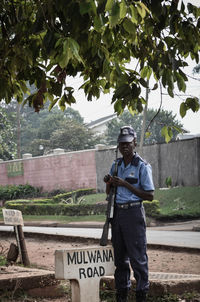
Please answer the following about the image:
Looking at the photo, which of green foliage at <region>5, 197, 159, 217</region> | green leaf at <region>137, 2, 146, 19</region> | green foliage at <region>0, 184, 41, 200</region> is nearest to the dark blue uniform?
green leaf at <region>137, 2, 146, 19</region>

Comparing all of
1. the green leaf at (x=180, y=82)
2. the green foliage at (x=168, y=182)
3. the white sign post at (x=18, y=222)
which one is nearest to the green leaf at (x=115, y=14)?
the green leaf at (x=180, y=82)

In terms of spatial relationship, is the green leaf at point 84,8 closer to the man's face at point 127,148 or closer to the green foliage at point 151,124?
the man's face at point 127,148

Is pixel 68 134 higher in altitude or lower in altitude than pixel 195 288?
higher

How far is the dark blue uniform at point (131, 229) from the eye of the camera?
446 cm

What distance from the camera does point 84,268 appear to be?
13.6ft

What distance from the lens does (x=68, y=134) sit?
42031 mm

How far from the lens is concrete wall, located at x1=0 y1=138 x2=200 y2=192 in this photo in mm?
24344

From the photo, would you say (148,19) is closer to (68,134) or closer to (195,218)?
(195,218)

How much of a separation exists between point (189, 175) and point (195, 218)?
19.0 feet

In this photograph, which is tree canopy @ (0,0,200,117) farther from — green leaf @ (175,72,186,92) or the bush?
the bush

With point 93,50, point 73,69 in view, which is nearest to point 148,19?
point 93,50

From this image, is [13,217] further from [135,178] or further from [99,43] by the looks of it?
[99,43]

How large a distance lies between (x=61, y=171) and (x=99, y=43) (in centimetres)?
2827

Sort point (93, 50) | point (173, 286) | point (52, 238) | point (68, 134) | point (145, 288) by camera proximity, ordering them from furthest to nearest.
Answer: point (68, 134) < point (52, 238) < point (173, 286) < point (145, 288) < point (93, 50)
